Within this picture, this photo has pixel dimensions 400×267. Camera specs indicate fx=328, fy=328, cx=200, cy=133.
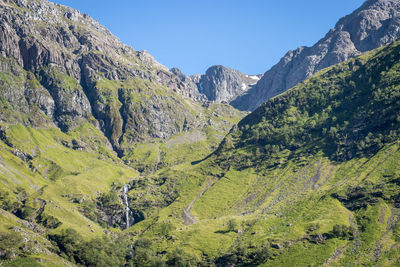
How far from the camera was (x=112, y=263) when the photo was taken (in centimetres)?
19388

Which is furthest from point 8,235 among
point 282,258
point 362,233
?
point 362,233

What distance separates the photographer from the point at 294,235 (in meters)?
195

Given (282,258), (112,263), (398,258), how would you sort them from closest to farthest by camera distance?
(398,258), (282,258), (112,263)

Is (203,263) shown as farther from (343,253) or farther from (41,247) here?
(41,247)

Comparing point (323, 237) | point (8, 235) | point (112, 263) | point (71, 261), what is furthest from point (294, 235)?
point (8, 235)

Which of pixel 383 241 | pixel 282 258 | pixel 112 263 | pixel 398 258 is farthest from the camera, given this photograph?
pixel 112 263

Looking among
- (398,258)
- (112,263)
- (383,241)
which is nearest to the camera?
(398,258)

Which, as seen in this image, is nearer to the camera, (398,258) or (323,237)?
(398,258)

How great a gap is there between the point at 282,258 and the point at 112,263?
9835 centimetres

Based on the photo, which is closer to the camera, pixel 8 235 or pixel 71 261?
pixel 8 235

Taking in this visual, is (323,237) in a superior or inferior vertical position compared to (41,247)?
inferior

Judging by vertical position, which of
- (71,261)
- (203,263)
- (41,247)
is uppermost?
(41,247)

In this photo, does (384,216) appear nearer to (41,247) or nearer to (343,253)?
(343,253)

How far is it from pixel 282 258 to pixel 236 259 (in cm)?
2659
